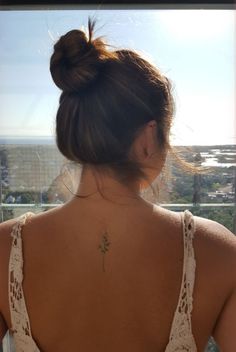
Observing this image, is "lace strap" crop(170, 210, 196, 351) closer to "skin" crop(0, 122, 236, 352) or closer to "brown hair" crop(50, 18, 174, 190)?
"skin" crop(0, 122, 236, 352)

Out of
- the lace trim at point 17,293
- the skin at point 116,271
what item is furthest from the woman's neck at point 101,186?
the lace trim at point 17,293

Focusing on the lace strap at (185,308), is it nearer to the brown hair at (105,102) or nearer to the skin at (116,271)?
the skin at (116,271)

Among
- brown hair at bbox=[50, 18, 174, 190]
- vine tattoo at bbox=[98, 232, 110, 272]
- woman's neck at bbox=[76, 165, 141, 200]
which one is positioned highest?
brown hair at bbox=[50, 18, 174, 190]

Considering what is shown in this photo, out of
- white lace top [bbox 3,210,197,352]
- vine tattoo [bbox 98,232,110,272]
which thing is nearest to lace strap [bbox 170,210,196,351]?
white lace top [bbox 3,210,197,352]

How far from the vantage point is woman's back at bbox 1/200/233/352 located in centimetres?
54

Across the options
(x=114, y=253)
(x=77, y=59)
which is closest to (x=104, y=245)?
(x=114, y=253)

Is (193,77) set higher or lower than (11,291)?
higher

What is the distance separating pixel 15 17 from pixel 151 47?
0.46 meters

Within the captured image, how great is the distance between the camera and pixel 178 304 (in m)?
0.54

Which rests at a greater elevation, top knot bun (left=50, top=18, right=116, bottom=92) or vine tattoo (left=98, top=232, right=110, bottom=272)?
top knot bun (left=50, top=18, right=116, bottom=92)

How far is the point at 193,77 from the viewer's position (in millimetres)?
1220

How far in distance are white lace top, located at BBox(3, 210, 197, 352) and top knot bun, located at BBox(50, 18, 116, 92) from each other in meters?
0.22

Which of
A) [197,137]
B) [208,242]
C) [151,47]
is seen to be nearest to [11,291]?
[208,242]

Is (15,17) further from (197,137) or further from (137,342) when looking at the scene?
(137,342)
